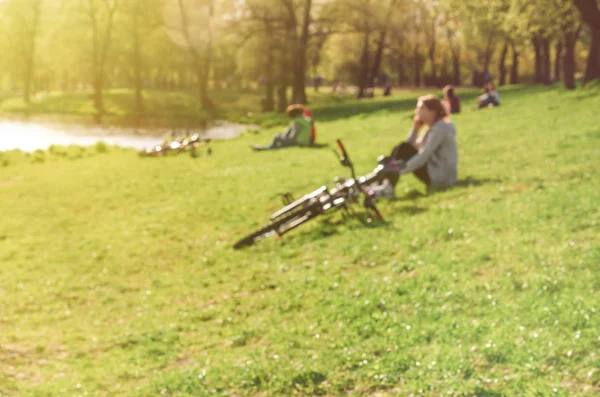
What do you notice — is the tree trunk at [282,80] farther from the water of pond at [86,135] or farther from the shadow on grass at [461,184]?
the shadow on grass at [461,184]

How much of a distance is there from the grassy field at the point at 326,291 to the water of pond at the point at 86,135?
19.2 m

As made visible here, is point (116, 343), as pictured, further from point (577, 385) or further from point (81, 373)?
point (577, 385)

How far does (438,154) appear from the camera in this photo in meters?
12.4

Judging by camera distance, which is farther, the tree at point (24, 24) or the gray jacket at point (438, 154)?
the tree at point (24, 24)

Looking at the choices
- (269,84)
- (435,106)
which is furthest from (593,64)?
(269,84)

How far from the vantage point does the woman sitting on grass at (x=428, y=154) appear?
12.0 m

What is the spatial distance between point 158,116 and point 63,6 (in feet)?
53.8

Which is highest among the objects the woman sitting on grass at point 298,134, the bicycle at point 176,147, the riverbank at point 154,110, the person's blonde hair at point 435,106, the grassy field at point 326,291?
the riverbank at point 154,110

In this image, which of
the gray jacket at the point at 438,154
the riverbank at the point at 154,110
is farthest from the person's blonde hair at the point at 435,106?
the riverbank at the point at 154,110

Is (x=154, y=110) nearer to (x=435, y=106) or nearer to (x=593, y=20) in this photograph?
(x=593, y=20)

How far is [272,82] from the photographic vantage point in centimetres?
5297

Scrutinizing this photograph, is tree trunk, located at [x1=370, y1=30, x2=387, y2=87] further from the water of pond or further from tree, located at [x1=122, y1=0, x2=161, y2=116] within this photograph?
tree, located at [x1=122, y1=0, x2=161, y2=116]

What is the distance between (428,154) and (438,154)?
42 cm

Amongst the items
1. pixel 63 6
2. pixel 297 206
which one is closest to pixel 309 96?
pixel 63 6
